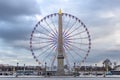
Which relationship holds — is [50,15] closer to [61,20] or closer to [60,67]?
[61,20]

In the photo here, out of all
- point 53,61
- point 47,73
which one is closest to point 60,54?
point 53,61

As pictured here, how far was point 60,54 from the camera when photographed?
155 meters

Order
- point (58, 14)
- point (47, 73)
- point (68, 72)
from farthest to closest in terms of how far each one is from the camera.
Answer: point (47, 73) < point (68, 72) < point (58, 14)

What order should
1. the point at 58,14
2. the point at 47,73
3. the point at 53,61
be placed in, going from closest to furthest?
the point at 53,61, the point at 58,14, the point at 47,73

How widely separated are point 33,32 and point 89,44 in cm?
2025

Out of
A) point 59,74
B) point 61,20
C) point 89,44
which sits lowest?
point 59,74

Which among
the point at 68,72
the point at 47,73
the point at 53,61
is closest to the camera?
the point at 53,61

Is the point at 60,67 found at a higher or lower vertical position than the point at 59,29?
lower

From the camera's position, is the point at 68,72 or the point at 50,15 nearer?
the point at 50,15

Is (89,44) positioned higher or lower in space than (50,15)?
lower

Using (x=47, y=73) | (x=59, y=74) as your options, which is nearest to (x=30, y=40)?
(x=59, y=74)

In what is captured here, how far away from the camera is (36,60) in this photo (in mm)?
148125

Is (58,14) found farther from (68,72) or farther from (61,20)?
(68,72)

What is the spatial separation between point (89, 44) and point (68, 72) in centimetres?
2443
